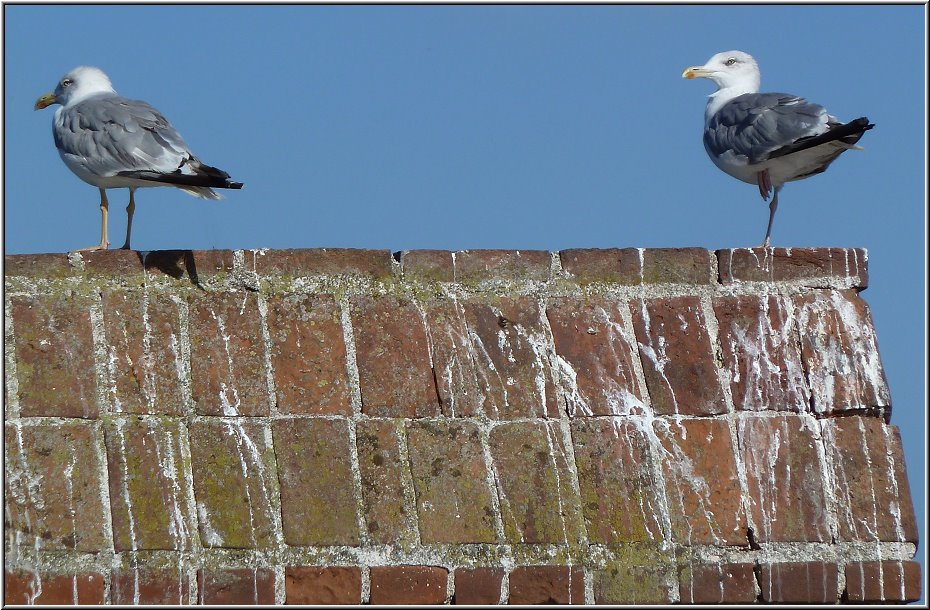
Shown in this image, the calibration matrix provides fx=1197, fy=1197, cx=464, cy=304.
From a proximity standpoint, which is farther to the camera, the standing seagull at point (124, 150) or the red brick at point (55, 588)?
the standing seagull at point (124, 150)

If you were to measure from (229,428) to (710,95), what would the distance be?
17.4 ft

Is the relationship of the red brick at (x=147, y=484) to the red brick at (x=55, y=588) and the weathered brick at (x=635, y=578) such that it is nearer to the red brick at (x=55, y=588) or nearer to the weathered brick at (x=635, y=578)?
the red brick at (x=55, y=588)

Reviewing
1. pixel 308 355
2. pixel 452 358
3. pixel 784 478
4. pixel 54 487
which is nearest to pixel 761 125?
pixel 784 478

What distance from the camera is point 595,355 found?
3840mm

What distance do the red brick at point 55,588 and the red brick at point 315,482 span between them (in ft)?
1.83

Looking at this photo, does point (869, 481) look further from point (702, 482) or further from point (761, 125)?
point (761, 125)

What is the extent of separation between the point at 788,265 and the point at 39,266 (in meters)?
2.47

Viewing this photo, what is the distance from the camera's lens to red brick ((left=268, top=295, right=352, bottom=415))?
3.69 meters

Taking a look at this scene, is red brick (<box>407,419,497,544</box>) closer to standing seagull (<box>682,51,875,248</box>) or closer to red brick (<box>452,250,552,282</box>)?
red brick (<box>452,250,552,282</box>)

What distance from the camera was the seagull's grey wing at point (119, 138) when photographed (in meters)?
5.70

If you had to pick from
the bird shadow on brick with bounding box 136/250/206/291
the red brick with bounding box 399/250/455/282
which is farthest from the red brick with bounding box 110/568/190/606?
the red brick with bounding box 399/250/455/282

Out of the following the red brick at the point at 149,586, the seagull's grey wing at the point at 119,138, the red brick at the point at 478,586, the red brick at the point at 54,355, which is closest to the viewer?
the red brick at the point at 149,586

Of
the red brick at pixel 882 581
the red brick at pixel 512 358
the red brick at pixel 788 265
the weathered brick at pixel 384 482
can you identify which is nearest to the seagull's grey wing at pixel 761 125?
the red brick at pixel 788 265

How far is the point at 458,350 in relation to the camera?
382 cm
